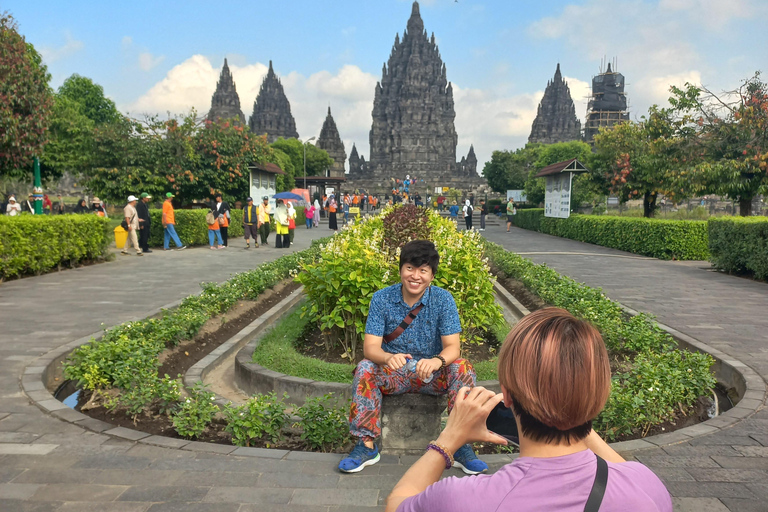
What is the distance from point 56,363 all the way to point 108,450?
2384mm

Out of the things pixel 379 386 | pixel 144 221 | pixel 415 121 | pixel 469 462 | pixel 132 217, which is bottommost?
pixel 469 462

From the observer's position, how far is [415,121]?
3524 inches

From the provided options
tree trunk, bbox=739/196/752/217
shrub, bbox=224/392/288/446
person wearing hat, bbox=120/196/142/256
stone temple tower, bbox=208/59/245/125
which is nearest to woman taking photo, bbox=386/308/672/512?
shrub, bbox=224/392/288/446

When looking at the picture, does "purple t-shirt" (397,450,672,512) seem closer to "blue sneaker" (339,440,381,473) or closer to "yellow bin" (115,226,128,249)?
"blue sneaker" (339,440,381,473)

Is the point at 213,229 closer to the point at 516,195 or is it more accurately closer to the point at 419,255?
the point at 419,255

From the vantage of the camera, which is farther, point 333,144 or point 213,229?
point 333,144

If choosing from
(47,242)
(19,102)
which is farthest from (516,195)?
(47,242)

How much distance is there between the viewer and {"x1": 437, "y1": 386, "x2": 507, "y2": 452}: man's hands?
162cm

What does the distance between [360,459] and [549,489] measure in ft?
7.02

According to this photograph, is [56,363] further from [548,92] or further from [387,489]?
[548,92]

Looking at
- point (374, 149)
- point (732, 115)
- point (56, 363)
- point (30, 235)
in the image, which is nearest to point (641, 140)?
point (732, 115)

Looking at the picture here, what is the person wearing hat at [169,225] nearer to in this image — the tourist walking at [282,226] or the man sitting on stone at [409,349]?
the tourist walking at [282,226]

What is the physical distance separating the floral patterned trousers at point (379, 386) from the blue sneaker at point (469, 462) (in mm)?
277

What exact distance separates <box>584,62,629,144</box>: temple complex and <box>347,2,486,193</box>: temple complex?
17.9 meters
